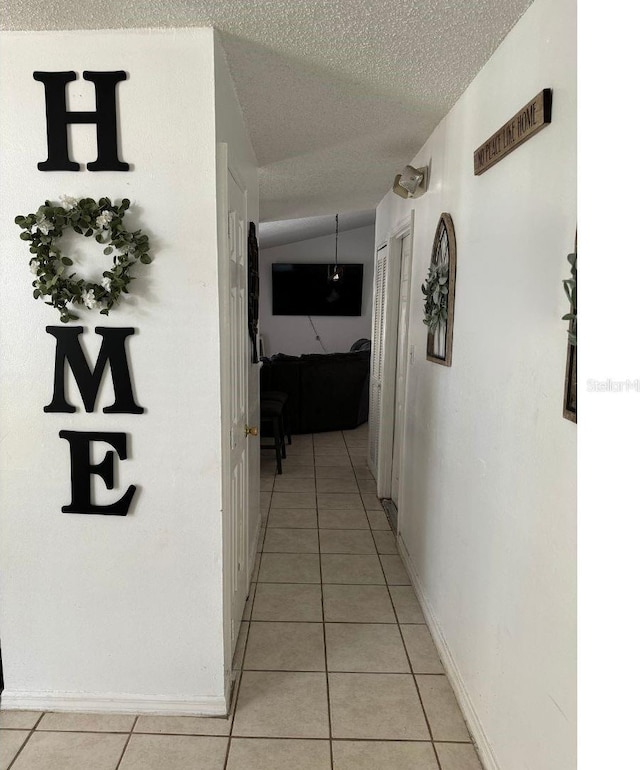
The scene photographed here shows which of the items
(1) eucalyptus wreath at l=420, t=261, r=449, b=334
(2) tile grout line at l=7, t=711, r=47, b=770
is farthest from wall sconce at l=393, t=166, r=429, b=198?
(2) tile grout line at l=7, t=711, r=47, b=770

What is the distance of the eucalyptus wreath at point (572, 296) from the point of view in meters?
1.15

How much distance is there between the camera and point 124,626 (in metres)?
1.95

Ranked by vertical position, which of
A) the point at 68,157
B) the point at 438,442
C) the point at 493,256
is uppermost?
the point at 68,157

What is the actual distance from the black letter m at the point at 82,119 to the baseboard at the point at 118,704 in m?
1.86

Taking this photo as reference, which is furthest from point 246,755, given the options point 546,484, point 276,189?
point 276,189

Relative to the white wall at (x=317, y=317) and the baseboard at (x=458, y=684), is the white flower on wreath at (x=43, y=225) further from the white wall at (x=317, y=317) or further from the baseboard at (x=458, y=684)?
the white wall at (x=317, y=317)

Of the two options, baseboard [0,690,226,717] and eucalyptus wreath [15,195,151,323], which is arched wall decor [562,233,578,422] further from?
baseboard [0,690,226,717]

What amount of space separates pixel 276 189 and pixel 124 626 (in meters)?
3.05

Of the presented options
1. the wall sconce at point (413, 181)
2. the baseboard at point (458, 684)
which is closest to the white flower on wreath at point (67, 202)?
the wall sconce at point (413, 181)

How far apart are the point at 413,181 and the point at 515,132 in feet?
4.17

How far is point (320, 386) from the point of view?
6.10m

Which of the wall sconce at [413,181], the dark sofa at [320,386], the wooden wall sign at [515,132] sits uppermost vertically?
the wall sconce at [413,181]
